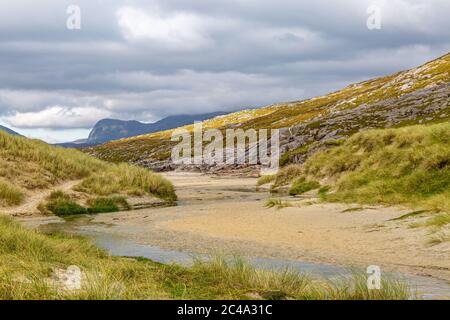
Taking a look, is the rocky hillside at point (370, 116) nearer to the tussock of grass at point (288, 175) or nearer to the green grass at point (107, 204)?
the tussock of grass at point (288, 175)

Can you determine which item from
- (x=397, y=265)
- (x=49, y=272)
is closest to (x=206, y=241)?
(x=397, y=265)

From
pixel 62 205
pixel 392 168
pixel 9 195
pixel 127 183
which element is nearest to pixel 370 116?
pixel 127 183

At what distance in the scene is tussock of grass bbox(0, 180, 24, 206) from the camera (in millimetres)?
30861

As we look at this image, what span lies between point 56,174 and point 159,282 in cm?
2855

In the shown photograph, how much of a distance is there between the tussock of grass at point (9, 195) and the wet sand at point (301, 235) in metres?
5.77

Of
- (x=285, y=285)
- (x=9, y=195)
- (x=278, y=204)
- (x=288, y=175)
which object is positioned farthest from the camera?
(x=288, y=175)

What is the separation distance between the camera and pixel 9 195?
103ft

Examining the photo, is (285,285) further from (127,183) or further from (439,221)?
(127,183)

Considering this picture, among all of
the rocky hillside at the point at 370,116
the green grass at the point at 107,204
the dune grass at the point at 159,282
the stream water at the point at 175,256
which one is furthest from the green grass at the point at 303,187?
the rocky hillside at the point at 370,116

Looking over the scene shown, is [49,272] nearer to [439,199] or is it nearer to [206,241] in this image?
[206,241]

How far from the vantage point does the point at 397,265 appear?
44.5 feet

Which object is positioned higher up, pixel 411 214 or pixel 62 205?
pixel 411 214

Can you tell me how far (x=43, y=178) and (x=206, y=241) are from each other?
20.2 meters

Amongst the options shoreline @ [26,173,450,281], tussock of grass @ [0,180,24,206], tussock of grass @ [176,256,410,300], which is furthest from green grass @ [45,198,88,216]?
tussock of grass @ [176,256,410,300]
